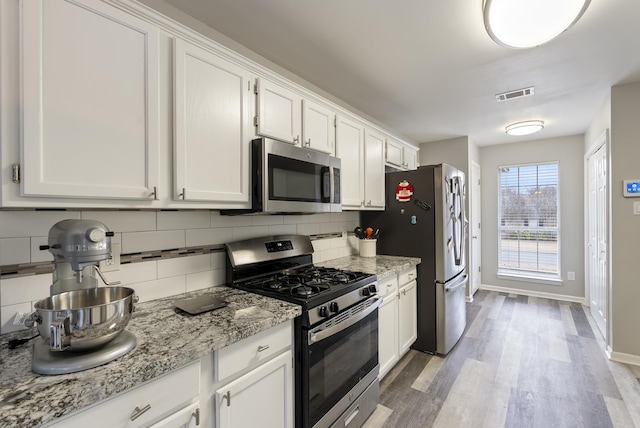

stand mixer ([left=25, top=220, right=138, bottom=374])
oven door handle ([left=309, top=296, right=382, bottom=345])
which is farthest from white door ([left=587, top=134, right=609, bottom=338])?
stand mixer ([left=25, top=220, right=138, bottom=374])

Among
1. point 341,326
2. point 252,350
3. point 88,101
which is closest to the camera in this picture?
point 88,101

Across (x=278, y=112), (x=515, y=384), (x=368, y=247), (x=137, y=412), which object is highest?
(x=278, y=112)

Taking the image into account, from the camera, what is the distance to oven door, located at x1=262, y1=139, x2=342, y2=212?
5.56 feet

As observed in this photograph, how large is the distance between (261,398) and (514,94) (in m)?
3.36

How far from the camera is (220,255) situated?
6.06ft

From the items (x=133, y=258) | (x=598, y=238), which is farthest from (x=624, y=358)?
(x=133, y=258)

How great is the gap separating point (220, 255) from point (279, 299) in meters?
0.55

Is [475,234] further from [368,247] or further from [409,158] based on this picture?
[368,247]

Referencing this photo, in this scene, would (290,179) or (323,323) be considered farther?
(290,179)

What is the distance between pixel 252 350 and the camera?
1241 mm

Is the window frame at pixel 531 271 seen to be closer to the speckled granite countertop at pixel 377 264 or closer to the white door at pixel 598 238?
the white door at pixel 598 238

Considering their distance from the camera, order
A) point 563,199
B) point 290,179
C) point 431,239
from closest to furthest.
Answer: point 290,179
point 431,239
point 563,199

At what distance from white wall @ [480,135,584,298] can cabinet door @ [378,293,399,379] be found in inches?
138

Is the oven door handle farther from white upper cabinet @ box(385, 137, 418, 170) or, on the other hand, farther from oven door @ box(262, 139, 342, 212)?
white upper cabinet @ box(385, 137, 418, 170)
